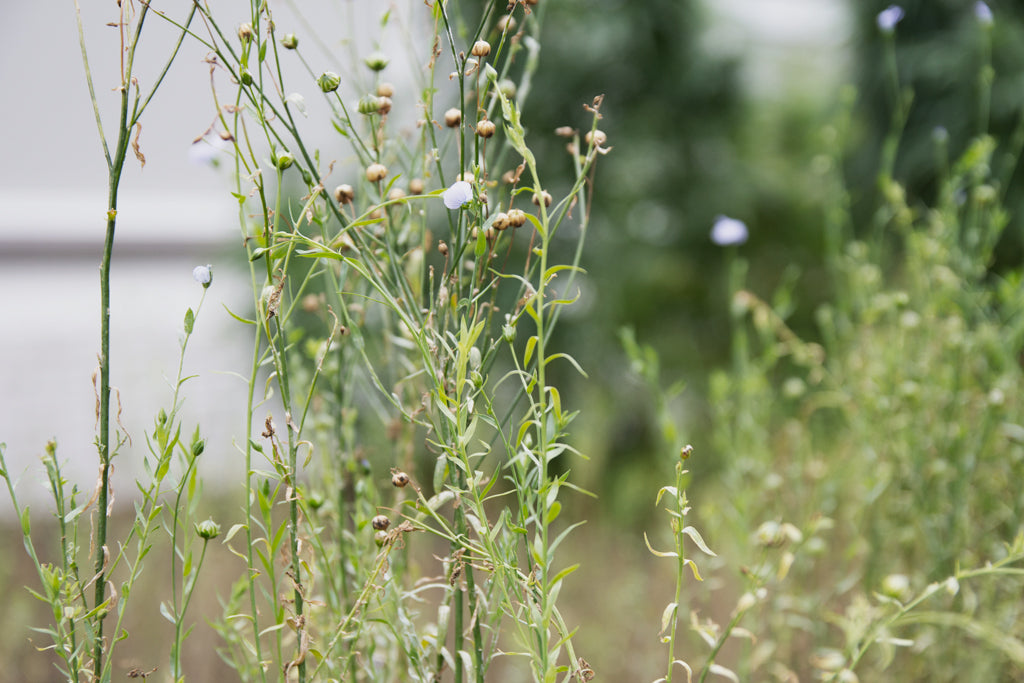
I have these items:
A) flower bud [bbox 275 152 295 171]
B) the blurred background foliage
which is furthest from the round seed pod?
the blurred background foliage

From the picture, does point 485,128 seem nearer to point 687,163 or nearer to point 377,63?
point 377,63

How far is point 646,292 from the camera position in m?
2.80

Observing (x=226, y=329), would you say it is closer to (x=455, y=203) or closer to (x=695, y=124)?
(x=695, y=124)

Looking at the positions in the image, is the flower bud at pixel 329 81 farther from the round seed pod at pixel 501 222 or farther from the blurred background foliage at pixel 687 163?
the blurred background foliage at pixel 687 163

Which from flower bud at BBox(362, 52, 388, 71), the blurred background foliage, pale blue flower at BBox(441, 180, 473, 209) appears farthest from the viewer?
the blurred background foliage

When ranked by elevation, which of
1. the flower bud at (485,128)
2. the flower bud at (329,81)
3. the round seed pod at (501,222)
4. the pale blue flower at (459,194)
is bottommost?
the round seed pod at (501,222)

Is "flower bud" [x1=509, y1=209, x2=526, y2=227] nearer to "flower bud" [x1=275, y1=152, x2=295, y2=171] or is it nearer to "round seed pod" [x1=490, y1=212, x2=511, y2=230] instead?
"round seed pod" [x1=490, y1=212, x2=511, y2=230]

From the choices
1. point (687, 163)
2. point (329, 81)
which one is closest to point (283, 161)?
point (329, 81)

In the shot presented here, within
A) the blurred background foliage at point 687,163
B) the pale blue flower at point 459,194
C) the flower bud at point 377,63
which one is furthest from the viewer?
the blurred background foliage at point 687,163

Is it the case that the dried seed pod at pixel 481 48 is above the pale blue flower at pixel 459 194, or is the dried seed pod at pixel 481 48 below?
above

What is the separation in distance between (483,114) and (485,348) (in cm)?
17

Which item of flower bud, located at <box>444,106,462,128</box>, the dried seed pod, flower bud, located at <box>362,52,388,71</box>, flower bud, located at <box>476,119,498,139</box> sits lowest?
flower bud, located at <box>476,119,498,139</box>

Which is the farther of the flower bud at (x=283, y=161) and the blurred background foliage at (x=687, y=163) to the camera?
the blurred background foliage at (x=687, y=163)

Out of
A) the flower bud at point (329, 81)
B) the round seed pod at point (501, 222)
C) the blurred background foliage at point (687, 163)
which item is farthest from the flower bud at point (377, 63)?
the blurred background foliage at point (687, 163)
